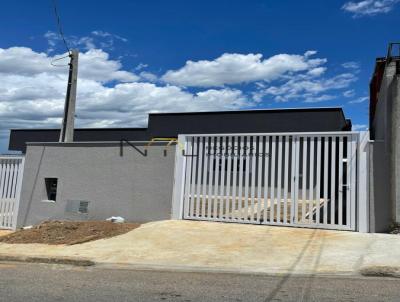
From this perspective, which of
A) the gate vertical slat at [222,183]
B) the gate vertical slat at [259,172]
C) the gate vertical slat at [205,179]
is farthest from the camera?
the gate vertical slat at [205,179]

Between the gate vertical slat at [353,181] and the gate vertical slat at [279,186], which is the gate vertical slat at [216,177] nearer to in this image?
the gate vertical slat at [279,186]

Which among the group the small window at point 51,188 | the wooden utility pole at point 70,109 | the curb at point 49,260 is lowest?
the curb at point 49,260

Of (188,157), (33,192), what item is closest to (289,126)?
(188,157)

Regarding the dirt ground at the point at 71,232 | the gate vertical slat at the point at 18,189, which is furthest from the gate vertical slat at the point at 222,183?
the gate vertical slat at the point at 18,189

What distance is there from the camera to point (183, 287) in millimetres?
6691

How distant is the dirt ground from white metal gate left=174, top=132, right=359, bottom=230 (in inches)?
80.7

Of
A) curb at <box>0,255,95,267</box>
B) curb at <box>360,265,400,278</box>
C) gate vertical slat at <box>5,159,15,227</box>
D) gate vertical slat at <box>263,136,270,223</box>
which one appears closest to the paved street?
curb at <box>360,265,400,278</box>

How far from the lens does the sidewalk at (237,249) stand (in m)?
7.96

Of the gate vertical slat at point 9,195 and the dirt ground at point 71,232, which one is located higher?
the gate vertical slat at point 9,195

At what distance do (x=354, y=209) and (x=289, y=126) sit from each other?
46.5ft

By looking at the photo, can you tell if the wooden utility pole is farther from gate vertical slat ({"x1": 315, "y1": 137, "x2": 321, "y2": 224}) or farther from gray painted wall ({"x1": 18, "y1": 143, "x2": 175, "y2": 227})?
gate vertical slat ({"x1": 315, "y1": 137, "x2": 321, "y2": 224})

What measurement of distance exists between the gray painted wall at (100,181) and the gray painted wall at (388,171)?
18.0 ft

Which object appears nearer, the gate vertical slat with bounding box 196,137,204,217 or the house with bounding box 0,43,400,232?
the house with bounding box 0,43,400,232

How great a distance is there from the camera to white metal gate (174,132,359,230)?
11.0 m
